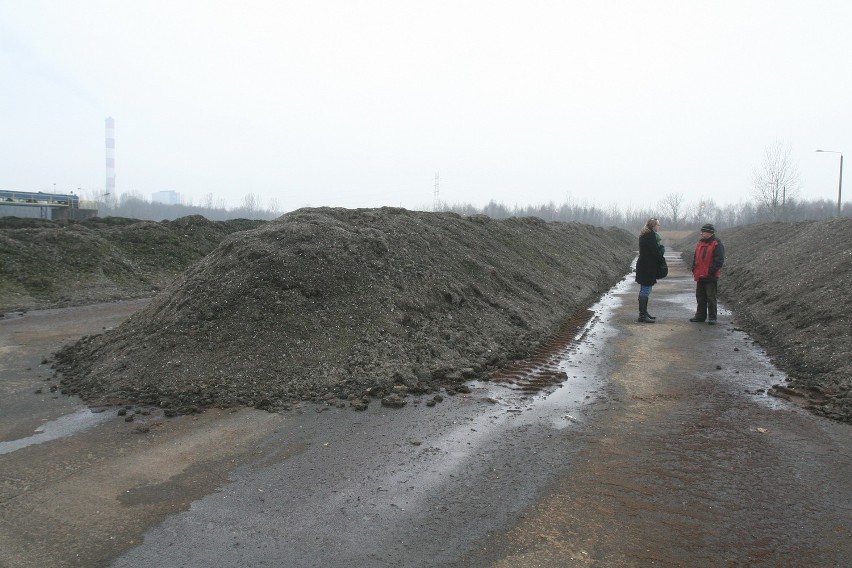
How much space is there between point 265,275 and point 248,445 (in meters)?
3.25

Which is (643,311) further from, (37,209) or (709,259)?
(37,209)

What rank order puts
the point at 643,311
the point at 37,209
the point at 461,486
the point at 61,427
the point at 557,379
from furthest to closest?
the point at 37,209, the point at 643,311, the point at 557,379, the point at 61,427, the point at 461,486

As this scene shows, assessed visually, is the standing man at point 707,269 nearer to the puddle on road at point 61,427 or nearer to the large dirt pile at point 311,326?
the large dirt pile at point 311,326

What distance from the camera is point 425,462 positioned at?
14.2 feet

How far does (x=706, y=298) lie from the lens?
10.2 metres

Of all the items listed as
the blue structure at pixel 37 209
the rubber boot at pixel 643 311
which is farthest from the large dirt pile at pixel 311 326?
the blue structure at pixel 37 209

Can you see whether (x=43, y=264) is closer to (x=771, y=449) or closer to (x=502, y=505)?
(x=502, y=505)

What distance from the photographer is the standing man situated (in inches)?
382

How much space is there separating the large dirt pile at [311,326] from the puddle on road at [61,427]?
0.41m

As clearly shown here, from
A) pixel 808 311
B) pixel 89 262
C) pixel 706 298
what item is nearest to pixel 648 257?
pixel 706 298

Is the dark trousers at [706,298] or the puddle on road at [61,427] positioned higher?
the dark trousers at [706,298]

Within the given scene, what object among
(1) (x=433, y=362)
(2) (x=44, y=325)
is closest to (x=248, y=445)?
(1) (x=433, y=362)

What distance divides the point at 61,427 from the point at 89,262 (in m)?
13.2

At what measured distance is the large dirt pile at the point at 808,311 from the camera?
19.7 feet
